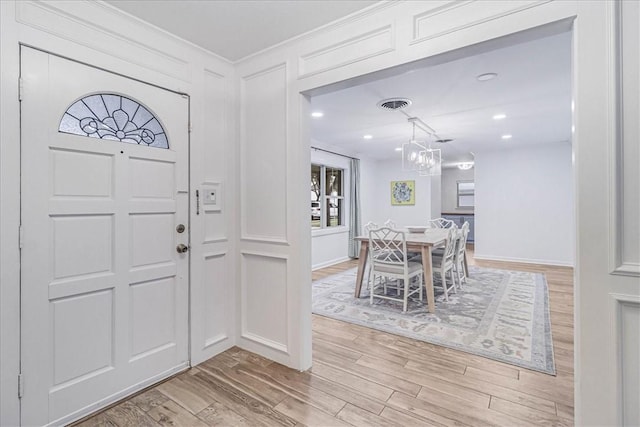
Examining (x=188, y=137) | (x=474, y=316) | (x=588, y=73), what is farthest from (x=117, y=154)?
(x=474, y=316)

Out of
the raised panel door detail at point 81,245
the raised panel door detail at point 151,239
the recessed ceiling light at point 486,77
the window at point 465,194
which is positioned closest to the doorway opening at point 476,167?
the recessed ceiling light at point 486,77

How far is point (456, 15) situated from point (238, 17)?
52.0 inches

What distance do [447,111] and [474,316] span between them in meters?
2.50

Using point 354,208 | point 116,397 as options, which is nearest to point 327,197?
point 354,208

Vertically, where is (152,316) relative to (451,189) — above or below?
below

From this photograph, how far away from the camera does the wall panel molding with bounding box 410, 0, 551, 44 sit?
4.85 ft

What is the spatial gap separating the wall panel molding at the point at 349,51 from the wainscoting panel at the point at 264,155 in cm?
23

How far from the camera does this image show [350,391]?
2.00 meters

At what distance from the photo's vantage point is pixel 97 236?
185cm

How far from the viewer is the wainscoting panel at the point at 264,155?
92.4 inches

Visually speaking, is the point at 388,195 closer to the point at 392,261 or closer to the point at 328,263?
the point at 328,263

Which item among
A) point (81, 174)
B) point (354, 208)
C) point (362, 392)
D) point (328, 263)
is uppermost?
point (81, 174)

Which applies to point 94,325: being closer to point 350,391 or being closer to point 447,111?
point 350,391

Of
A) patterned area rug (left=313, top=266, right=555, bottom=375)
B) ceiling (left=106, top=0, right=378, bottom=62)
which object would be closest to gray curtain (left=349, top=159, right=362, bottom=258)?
patterned area rug (left=313, top=266, right=555, bottom=375)
